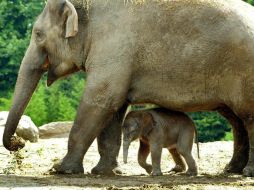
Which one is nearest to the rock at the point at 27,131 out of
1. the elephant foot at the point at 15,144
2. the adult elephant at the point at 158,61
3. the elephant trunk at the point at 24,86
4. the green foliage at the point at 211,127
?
the elephant trunk at the point at 24,86

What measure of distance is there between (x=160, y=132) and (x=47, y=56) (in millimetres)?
1879

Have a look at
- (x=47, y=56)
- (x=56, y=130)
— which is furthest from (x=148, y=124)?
(x=56, y=130)

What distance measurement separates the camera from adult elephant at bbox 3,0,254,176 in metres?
10.5

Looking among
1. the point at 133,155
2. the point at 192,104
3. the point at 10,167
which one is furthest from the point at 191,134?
the point at 133,155

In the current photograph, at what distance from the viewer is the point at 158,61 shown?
35.1ft

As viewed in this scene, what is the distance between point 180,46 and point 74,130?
1661mm

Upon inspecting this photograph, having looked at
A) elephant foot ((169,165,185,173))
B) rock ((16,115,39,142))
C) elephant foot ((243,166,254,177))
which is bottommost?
rock ((16,115,39,142))

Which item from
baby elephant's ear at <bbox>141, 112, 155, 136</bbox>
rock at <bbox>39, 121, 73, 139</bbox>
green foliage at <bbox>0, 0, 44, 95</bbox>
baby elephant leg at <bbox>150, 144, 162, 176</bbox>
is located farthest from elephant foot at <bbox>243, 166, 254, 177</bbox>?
green foliage at <bbox>0, 0, 44, 95</bbox>

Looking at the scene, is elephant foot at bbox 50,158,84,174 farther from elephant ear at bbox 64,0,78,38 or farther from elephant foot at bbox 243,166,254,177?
elephant foot at bbox 243,166,254,177

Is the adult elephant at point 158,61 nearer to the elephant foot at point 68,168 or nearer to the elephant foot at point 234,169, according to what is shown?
the elephant foot at point 68,168

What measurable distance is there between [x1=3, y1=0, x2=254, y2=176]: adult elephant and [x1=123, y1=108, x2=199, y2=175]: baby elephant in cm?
20

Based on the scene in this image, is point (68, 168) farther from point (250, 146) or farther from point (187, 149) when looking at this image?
point (250, 146)

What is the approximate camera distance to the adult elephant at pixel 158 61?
10461 mm

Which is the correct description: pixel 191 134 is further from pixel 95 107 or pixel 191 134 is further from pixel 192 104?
pixel 95 107
